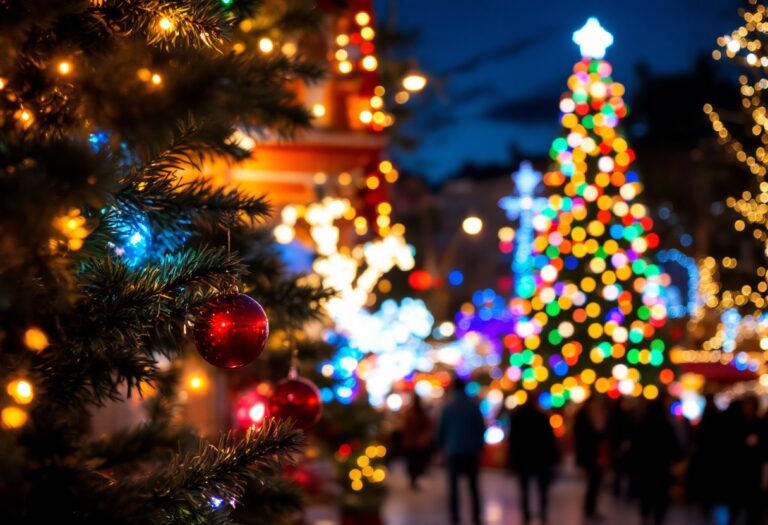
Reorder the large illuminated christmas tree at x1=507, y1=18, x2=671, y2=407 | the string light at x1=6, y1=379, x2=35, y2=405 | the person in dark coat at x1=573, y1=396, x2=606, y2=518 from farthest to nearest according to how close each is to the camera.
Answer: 1. the large illuminated christmas tree at x1=507, y1=18, x2=671, y2=407
2. the person in dark coat at x1=573, y1=396, x2=606, y2=518
3. the string light at x1=6, y1=379, x2=35, y2=405

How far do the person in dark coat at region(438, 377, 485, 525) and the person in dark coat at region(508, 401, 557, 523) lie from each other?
0.63m

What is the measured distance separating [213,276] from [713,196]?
131 ft

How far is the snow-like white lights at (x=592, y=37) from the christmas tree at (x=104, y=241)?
20.5m

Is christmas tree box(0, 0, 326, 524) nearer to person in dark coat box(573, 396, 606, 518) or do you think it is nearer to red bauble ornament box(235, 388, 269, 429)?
red bauble ornament box(235, 388, 269, 429)

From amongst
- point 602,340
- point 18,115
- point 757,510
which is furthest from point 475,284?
point 18,115

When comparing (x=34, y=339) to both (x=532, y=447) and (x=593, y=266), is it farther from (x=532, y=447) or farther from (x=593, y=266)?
(x=593, y=266)

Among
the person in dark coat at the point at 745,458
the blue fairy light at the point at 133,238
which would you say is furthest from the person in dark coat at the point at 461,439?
the blue fairy light at the point at 133,238

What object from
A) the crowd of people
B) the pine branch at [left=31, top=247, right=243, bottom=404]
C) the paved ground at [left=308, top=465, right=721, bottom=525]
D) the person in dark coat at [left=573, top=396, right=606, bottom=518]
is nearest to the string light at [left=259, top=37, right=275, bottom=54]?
the pine branch at [left=31, top=247, right=243, bottom=404]

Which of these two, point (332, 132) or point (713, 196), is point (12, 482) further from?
point (713, 196)

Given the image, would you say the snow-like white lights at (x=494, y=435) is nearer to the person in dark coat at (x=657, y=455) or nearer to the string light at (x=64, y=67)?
the person in dark coat at (x=657, y=455)

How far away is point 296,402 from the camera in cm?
430

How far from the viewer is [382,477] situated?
12719 millimetres

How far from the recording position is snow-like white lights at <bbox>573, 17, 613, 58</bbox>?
23.2m

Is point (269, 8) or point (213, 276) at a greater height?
point (269, 8)
